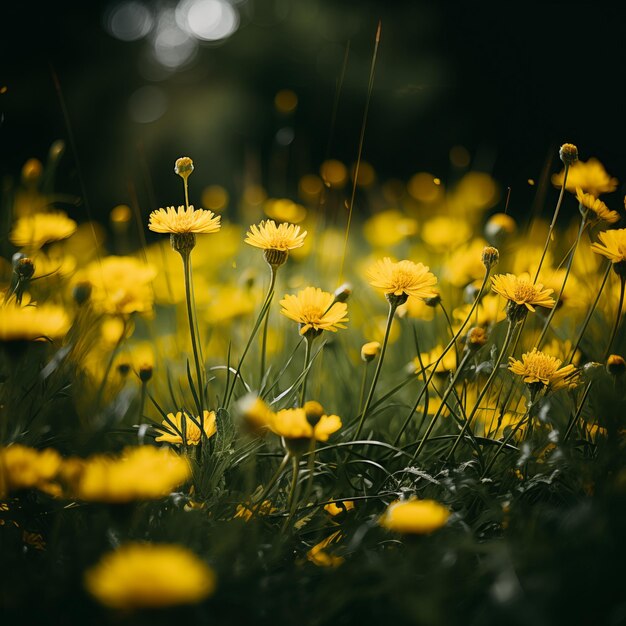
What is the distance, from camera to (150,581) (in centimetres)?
52

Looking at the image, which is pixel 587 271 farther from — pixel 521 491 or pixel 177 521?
pixel 177 521

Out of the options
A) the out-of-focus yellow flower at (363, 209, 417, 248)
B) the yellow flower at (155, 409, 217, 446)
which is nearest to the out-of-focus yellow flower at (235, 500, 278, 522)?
the yellow flower at (155, 409, 217, 446)

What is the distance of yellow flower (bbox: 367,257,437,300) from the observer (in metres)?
0.93

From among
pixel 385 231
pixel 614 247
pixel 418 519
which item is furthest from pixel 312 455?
pixel 385 231

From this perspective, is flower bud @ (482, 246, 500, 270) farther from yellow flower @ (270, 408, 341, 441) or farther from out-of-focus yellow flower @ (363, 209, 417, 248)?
out-of-focus yellow flower @ (363, 209, 417, 248)

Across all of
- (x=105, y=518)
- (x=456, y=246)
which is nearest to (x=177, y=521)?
(x=105, y=518)

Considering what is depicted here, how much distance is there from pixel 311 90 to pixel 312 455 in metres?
2.94

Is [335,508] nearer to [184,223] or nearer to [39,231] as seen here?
[184,223]

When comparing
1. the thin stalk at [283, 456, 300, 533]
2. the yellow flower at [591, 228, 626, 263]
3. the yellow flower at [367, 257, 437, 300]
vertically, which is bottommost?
the thin stalk at [283, 456, 300, 533]

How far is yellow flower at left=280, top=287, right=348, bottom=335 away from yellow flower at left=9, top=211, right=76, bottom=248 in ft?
1.81

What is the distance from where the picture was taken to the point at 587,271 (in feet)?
4.74

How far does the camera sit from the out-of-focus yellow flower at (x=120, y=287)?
3.67 feet

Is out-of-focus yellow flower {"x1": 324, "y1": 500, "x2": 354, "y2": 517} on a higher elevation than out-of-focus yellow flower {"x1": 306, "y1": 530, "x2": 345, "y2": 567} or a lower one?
lower

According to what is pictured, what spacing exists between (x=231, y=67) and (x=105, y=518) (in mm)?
3247
